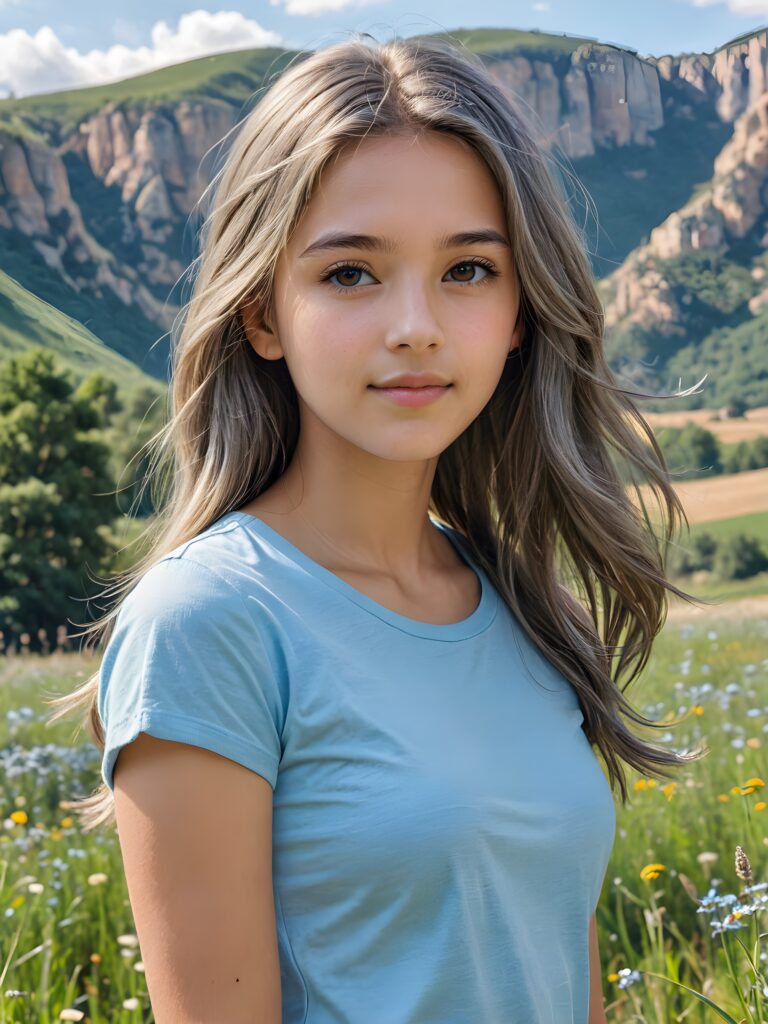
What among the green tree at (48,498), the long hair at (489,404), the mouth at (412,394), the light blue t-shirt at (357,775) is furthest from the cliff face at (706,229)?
the green tree at (48,498)

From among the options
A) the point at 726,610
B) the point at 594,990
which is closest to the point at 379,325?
the point at 594,990

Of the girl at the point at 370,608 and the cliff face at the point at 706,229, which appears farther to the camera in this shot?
the cliff face at the point at 706,229

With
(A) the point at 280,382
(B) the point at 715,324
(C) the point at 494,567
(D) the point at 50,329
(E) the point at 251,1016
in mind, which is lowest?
(E) the point at 251,1016

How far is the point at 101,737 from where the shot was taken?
65.2 inches

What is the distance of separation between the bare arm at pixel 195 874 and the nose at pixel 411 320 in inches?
21.0

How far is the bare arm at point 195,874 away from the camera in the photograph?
1199 mm

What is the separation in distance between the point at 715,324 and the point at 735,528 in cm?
91

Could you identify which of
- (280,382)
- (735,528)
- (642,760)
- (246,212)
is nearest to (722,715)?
(735,528)

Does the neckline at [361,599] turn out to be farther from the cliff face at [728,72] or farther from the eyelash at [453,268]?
the cliff face at [728,72]

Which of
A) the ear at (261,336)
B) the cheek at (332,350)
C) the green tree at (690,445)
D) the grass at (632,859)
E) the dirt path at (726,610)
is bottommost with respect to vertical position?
the grass at (632,859)

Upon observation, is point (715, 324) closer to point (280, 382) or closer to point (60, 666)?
point (280, 382)

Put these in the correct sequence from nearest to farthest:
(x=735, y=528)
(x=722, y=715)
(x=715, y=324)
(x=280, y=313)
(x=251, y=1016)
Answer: (x=251, y=1016), (x=280, y=313), (x=722, y=715), (x=715, y=324), (x=735, y=528)

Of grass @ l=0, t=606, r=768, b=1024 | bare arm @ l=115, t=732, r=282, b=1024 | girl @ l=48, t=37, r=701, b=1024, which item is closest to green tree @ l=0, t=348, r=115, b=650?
grass @ l=0, t=606, r=768, b=1024

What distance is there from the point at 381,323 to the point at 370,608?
13.9 inches
